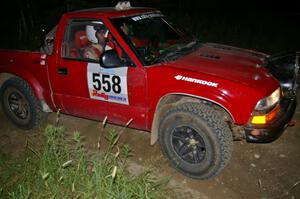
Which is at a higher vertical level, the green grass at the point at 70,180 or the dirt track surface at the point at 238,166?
the green grass at the point at 70,180

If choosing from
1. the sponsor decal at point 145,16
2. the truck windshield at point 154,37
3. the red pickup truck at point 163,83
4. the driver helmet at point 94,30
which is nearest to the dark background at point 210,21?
the truck windshield at point 154,37

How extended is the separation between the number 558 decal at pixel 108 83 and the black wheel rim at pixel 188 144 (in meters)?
0.74

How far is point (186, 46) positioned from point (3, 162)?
2713 millimetres

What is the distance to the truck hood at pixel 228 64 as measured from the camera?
10.8ft

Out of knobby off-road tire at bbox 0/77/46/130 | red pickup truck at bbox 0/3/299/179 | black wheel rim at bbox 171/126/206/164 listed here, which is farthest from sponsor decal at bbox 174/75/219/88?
knobby off-road tire at bbox 0/77/46/130

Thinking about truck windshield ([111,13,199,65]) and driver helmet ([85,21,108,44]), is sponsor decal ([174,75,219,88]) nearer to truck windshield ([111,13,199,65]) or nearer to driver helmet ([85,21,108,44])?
truck windshield ([111,13,199,65])

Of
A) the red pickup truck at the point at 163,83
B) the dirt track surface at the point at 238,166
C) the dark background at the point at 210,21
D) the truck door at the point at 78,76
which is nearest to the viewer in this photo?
the red pickup truck at the point at 163,83

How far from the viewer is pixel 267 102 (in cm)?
316

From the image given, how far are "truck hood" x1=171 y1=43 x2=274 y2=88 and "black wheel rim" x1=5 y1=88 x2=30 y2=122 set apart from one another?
251 cm

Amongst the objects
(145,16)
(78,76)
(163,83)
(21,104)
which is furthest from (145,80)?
(21,104)

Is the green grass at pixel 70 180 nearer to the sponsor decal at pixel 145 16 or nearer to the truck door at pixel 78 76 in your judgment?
the truck door at pixel 78 76

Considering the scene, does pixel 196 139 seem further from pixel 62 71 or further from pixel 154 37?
pixel 62 71

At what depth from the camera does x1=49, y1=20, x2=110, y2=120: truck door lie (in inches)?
153

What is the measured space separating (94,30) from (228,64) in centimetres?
176
